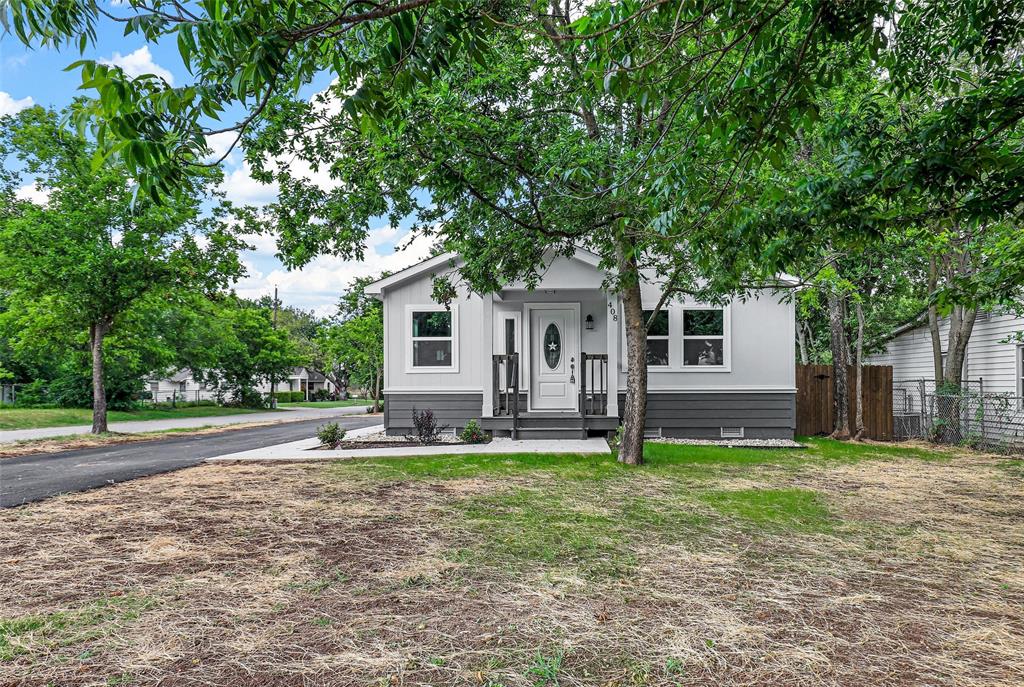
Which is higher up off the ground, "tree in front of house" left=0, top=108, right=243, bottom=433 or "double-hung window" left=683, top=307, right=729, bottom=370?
"tree in front of house" left=0, top=108, right=243, bottom=433

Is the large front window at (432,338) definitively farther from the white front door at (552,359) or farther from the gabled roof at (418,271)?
the white front door at (552,359)

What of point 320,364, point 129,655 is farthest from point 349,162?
point 320,364

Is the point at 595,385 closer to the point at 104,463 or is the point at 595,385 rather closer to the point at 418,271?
the point at 418,271

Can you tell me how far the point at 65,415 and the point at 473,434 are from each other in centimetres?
1628

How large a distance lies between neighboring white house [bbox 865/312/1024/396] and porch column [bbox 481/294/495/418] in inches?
416

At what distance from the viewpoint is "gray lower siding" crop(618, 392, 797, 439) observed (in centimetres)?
1195

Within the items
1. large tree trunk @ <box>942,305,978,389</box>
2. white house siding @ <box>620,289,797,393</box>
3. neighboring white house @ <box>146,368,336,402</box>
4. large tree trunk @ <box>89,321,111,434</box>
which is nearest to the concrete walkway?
white house siding @ <box>620,289,797,393</box>

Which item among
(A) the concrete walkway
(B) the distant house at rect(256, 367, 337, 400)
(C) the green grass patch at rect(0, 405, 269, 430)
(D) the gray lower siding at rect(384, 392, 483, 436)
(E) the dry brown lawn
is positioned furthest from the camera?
(B) the distant house at rect(256, 367, 337, 400)

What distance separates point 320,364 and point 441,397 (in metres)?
49.0

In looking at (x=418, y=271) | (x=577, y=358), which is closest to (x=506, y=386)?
(x=577, y=358)

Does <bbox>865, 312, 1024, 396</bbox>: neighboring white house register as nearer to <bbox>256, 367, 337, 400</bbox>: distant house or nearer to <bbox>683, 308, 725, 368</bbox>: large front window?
<bbox>683, 308, 725, 368</bbox>: large front window

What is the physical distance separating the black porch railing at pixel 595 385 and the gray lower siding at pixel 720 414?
0.42m

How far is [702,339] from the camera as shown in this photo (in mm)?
12117

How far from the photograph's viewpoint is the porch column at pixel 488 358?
11.2m
